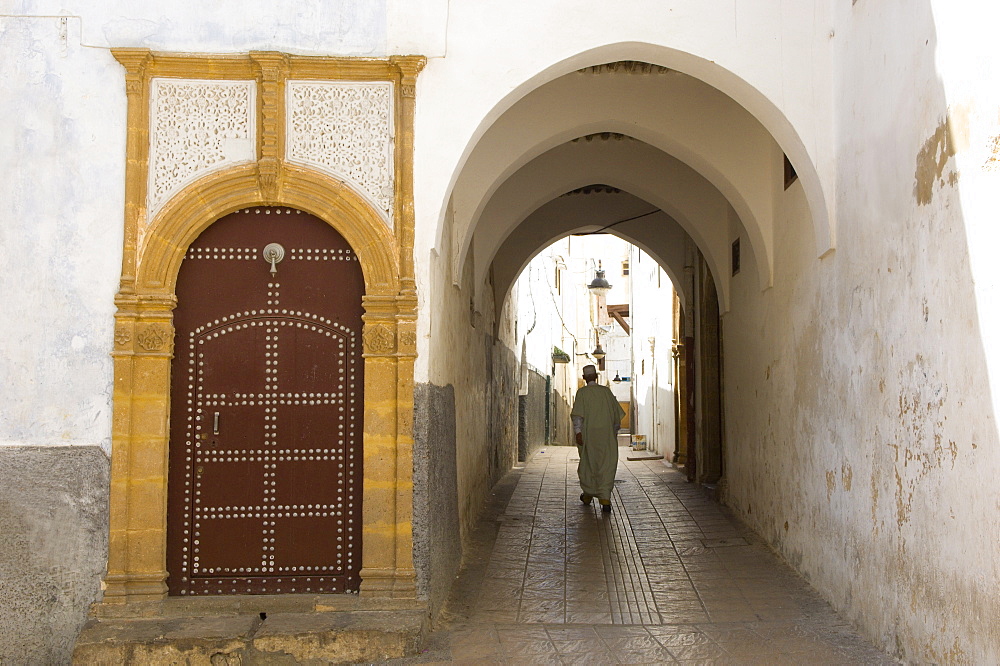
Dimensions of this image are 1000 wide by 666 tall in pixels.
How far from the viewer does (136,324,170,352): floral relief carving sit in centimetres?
474

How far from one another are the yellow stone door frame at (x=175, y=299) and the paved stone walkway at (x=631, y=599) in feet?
2.35

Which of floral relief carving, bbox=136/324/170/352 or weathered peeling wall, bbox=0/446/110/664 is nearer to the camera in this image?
weathered peeling wall, bbox=0/446/110/664

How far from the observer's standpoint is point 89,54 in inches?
193

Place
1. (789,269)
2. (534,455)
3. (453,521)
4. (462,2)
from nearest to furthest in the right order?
(462,2) < (453,521) < (789,269) < (534,455)

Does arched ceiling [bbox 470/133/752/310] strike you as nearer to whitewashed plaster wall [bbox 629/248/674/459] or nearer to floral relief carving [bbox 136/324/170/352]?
floral relief carving [bbox 136/324/170/352]

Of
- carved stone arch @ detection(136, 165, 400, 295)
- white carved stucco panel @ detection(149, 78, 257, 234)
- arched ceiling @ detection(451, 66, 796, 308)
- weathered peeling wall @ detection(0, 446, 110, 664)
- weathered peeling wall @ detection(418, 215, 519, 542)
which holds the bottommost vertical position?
weathered peeling wall @ detection(0, 446, 110, 664)

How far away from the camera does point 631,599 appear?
546 centimetres

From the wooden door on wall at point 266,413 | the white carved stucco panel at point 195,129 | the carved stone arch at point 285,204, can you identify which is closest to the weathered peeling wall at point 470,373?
the carved stone arch at point 285,204

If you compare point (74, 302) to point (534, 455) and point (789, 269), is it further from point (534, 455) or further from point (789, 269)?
point (534, 455)

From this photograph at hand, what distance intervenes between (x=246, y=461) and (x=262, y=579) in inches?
24.3

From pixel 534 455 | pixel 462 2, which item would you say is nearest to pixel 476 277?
pixel 462 2

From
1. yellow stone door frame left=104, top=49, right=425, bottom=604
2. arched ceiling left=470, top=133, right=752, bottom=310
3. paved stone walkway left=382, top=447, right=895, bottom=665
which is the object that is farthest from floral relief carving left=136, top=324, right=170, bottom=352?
arched ceiling left=470, top=133, right=752, bottom=310

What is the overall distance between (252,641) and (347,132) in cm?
263

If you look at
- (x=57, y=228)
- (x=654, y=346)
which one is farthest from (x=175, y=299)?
(x=654, y=346)
